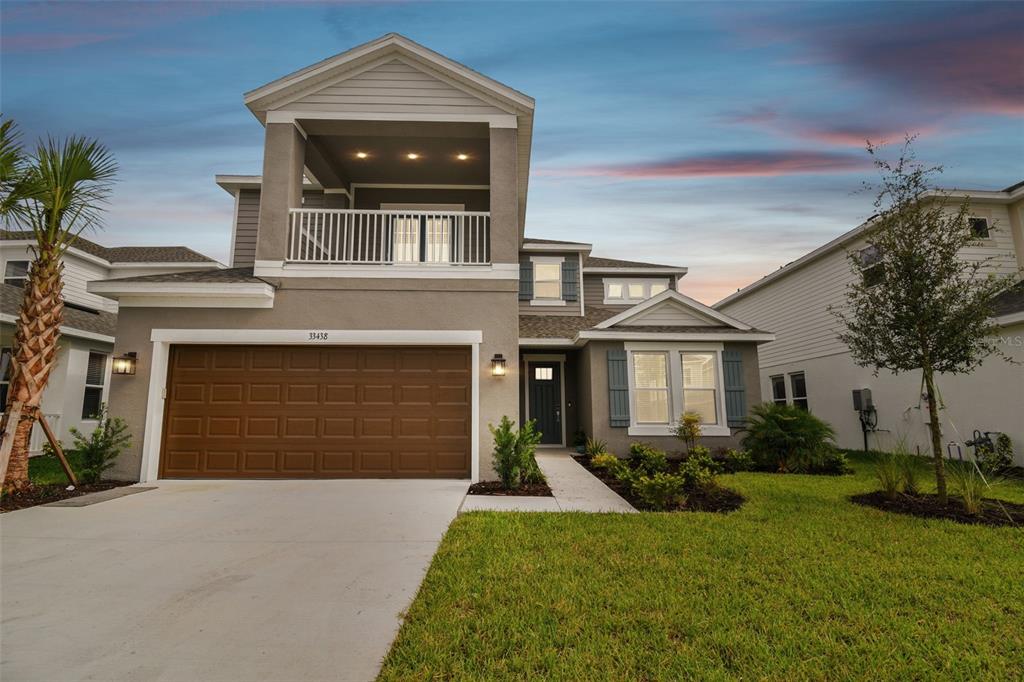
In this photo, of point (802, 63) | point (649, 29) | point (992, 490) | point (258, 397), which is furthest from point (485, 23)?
point (992, 490)

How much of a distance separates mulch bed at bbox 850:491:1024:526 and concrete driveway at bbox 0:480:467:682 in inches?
229

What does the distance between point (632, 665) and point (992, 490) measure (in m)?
8.58

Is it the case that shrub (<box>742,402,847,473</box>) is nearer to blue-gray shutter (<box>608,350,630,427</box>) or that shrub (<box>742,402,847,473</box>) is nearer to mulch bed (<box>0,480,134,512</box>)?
blue-gray shutter (<box>608,350,630,427</box>)

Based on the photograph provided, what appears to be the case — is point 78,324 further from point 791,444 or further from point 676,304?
point 791,444

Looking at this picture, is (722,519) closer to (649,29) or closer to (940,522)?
(940,522)

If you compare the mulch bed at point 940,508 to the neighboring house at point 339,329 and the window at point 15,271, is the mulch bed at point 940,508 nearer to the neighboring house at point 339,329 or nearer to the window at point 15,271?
the neighboring house at point 339,329

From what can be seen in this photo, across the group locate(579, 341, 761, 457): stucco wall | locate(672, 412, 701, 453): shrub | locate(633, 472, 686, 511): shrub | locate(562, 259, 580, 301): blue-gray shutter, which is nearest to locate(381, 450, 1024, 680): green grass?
locate(633, 472, 686, 511): shrub

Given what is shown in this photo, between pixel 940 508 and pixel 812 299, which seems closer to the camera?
pixel 940 508

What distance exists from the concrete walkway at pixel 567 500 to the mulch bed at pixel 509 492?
0.52ft

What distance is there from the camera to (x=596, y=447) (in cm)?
1097

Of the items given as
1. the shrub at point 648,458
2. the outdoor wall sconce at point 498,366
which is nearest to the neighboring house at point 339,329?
the outdoor wall sconce at point 498,366

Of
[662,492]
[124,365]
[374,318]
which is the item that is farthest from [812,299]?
[124,365]

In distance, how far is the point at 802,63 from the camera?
9742mm

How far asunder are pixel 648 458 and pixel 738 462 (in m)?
2.19
